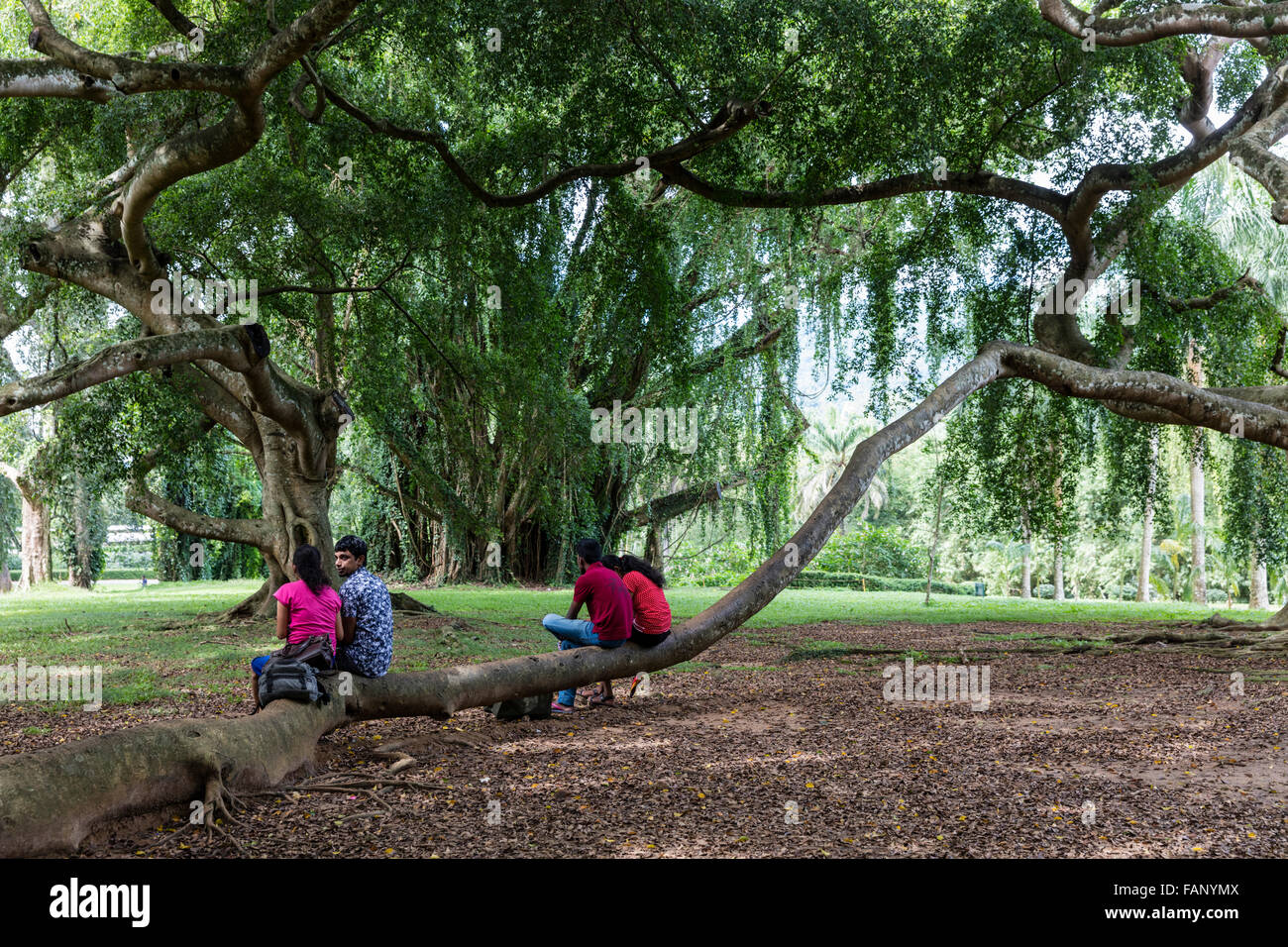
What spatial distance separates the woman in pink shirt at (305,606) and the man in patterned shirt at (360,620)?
20 centimetres

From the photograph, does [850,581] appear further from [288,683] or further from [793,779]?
[288,683]

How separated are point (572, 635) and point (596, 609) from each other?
1.18 ft

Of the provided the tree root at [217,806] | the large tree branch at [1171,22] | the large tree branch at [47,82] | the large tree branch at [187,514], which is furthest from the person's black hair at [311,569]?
the large tree branch at [1171,22]

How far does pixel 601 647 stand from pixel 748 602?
144 centimetres

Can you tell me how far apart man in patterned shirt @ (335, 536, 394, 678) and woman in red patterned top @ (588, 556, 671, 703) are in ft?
6.75

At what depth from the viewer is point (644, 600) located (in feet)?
26.0

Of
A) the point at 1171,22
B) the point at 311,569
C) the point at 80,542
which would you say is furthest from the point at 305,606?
the point at 80,542

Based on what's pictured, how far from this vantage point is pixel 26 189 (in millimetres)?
13039

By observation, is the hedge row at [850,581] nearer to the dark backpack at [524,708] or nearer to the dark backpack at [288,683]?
the dark backpack at [524,708]

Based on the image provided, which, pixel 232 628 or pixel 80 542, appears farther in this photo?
pixel 80 542

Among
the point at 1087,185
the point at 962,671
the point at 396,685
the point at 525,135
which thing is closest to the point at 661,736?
the point at 396,685

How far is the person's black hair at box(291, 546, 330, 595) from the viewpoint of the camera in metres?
5.79

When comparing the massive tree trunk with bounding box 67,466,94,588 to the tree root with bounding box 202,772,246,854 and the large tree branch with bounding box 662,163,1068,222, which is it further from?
the tree root with bounding box 202,772,246,854

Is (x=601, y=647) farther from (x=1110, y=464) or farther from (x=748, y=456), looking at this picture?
(x=748, y=456)
